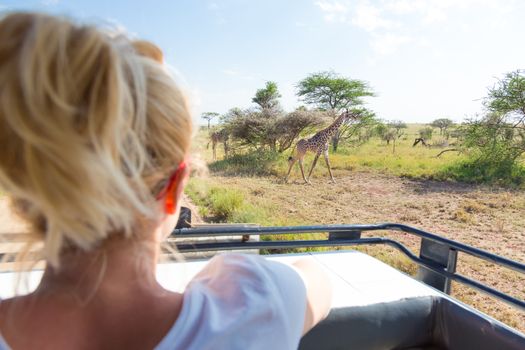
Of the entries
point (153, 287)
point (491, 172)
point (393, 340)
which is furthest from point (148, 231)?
point (491, 172)

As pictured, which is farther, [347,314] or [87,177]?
[347,314]

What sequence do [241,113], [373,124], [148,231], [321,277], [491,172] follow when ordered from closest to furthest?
[148,231] < [321,277] < [491,172] < [241,113] < [373,124]

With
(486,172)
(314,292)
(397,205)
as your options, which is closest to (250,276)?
(314,292)

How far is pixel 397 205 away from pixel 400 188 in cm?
118

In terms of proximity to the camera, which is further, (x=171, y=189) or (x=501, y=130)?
(x=501, y=130)

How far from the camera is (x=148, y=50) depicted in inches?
15.3

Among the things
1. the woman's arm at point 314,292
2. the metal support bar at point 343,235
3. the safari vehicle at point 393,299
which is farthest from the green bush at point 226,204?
the woman's arm at point 314,292

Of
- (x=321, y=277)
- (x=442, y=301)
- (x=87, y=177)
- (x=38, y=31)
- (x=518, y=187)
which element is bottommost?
(x=518, y=187)

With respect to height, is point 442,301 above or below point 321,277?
below

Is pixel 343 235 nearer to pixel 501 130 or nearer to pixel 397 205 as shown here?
pixel 397 205

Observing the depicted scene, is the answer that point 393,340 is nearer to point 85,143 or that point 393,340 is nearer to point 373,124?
point 85,143

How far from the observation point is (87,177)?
0.30 meters

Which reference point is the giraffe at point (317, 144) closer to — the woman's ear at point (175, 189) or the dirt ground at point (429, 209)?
the dirt ground at point (429, 209)

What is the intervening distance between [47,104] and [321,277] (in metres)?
0.40
